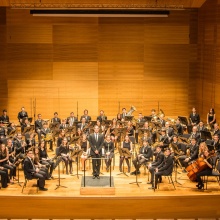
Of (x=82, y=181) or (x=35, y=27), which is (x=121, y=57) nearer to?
(x=35, y=27)

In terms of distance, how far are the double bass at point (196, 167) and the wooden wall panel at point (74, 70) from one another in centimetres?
883

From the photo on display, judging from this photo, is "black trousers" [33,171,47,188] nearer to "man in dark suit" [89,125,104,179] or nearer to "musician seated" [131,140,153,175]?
"man in dark suit" [89,125,104,179]

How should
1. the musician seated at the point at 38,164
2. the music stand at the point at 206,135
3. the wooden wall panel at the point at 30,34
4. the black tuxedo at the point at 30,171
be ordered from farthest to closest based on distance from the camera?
1. the wooden wall panel at the point at 30,34
2. the music stand at the point at 206,135
3. the musician seated at the point at 38,164
4. the black tuxedo at the point at 30,171

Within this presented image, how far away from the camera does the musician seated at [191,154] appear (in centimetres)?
1268

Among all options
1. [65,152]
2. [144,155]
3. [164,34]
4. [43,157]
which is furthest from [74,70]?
[144,155]

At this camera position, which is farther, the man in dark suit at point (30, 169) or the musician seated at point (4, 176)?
the musician seated at point (4, 176)

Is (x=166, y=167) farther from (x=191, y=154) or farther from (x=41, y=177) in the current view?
(x=41, y=177)

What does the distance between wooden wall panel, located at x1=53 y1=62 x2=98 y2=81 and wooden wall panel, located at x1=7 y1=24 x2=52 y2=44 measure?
119 cm

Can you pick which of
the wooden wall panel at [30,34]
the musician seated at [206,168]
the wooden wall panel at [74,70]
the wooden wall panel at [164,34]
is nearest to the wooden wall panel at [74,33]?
the wooden wall panel at [30,34]

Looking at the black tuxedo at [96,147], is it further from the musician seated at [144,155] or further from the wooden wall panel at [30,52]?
the wooden wall panel at [30,52]

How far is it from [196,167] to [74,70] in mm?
9391

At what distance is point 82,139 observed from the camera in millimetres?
14008

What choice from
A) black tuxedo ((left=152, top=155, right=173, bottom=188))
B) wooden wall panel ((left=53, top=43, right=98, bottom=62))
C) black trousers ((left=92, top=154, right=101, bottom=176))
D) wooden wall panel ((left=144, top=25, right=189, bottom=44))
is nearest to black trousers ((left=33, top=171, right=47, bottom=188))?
black trousers ((left=92, top=154, right=101, bottom=176))

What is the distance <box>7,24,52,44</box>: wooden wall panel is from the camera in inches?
774
